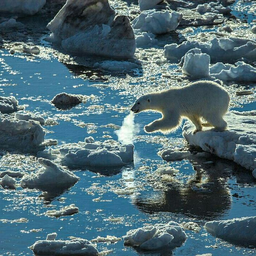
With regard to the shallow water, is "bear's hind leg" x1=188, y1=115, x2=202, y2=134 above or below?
above

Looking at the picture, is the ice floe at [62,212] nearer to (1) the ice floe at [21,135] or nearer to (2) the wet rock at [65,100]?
(1) the ice floe at [21,135]

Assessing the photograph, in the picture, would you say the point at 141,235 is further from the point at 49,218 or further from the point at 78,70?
the point at 78,70

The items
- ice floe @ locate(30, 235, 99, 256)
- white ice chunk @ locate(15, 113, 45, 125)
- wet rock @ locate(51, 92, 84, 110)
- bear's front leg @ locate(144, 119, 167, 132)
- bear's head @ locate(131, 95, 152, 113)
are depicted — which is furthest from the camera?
wet rock @ locate(51, 92, 84, 110)

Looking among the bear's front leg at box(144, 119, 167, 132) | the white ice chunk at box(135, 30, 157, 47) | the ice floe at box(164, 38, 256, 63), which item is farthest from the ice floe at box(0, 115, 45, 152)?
the white ice chunk at box(135, 30, 157, 47)

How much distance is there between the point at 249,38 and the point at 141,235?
889 cm

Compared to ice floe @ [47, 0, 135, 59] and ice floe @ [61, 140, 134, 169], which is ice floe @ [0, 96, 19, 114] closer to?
ice floe @ [61, 140, 134, 169]

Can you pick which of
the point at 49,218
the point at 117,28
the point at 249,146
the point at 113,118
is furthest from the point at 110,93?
the point at 49,218

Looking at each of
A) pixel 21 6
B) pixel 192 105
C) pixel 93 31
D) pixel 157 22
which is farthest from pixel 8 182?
pixel 21 6

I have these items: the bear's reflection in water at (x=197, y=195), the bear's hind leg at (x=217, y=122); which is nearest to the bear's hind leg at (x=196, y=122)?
the bear's hind leg at (x=217, y=122)

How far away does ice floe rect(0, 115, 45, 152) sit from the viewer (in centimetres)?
1013

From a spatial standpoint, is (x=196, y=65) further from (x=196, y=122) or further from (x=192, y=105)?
(x=192, y=105)

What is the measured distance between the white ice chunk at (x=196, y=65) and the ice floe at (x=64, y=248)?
6.46 meters

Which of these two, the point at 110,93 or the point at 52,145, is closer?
the point at 52,145

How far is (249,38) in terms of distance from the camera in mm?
15562
